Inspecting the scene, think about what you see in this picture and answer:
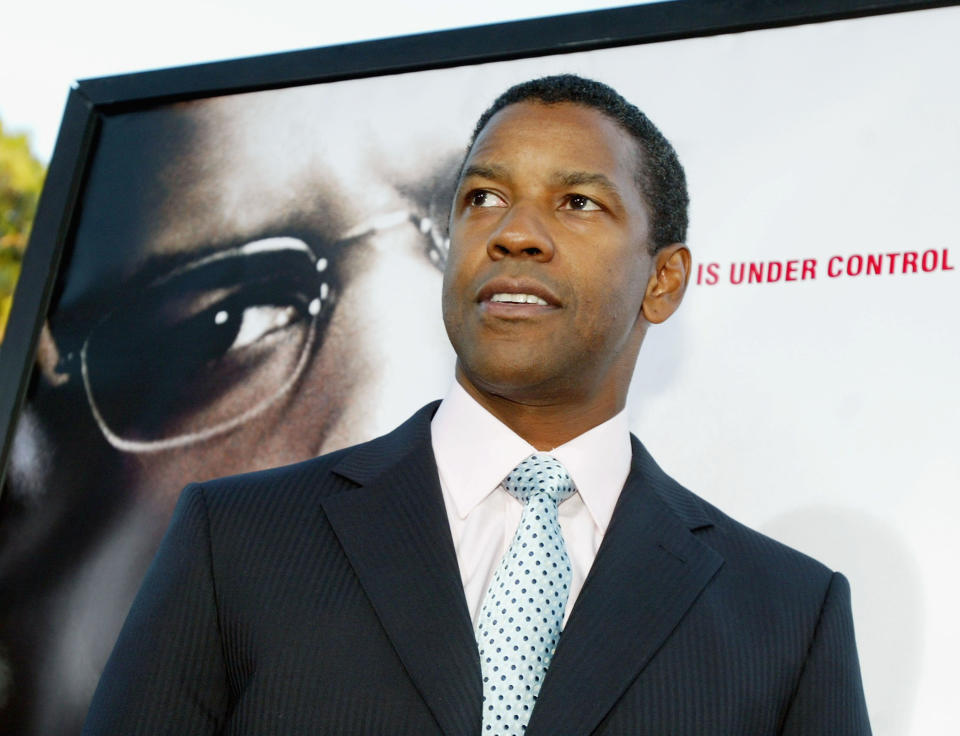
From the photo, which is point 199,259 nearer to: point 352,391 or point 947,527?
point 352,391

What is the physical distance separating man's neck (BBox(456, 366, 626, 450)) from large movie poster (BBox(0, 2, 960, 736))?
0.47m

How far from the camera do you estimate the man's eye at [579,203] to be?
185 cm

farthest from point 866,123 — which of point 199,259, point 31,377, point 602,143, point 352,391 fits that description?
point 31,377

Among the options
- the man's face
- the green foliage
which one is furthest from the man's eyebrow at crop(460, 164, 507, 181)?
the green foliage

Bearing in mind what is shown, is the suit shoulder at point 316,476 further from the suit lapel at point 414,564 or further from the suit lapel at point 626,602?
the suit lapel at point 626,602

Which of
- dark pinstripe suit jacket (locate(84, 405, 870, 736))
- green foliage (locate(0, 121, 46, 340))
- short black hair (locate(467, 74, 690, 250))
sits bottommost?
dark pinstripe suit jacket (locate(84, 405, 870, 736))

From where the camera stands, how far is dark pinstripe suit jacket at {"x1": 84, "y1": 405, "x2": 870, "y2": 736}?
5.03ft

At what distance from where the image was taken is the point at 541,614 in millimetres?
1606

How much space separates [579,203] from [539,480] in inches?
17.1

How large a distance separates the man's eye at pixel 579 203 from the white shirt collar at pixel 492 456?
0.33m

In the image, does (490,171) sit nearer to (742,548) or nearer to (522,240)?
(522,240)

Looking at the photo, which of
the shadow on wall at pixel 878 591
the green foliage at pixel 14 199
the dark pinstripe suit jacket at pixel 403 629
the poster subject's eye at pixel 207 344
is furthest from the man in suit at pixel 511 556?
the green foliage at pixel 14 199

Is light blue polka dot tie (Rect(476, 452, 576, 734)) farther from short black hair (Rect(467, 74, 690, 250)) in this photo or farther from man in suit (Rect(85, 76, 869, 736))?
short black hair (Rect(467, 74, 690, 250))

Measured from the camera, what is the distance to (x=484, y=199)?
1.90 m
